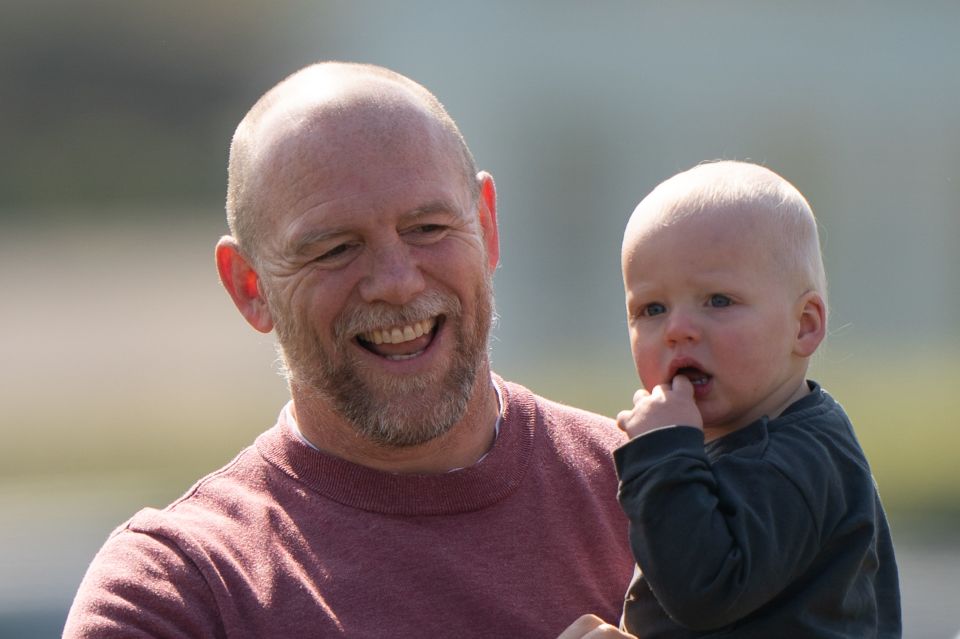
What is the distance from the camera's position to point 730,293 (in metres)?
1.99

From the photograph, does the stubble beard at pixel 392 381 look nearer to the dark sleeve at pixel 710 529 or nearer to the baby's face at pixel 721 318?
the baby's face at pixel 721 318

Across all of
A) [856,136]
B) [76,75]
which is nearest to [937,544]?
[856,136]

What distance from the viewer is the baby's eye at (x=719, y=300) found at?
6.57 feet

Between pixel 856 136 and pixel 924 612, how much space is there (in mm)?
1961

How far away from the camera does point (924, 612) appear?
5.59 m

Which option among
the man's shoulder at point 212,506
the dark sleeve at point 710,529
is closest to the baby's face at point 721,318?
the dark sleeve at point 710,529

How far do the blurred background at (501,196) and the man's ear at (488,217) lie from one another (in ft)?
9.04

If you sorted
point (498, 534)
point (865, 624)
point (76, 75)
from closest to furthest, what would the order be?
point (865, 624), point (498, 534), point (76, 75)

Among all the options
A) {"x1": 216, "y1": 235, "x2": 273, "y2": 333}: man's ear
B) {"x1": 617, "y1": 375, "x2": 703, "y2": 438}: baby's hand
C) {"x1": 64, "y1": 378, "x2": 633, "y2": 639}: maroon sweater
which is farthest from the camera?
{"x1": 216, "y1": 235, "x2": 273, "y2": 333}: man's ear

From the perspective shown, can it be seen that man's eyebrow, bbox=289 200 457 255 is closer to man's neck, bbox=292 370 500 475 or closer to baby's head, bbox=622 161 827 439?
man's neck, bbox=292 370 500 475

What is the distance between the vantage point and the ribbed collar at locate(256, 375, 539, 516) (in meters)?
2.40

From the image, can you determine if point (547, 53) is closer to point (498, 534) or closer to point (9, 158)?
point (9, 158)

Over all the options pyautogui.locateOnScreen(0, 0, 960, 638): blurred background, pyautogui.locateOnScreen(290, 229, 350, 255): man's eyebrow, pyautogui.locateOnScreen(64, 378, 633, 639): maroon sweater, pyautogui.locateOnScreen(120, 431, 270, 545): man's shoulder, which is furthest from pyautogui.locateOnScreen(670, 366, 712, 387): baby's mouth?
pyautogui.locateOnScreen(0, 0, 960, 638): blurred background

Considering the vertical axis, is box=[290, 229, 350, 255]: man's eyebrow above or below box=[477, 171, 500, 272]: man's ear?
below
